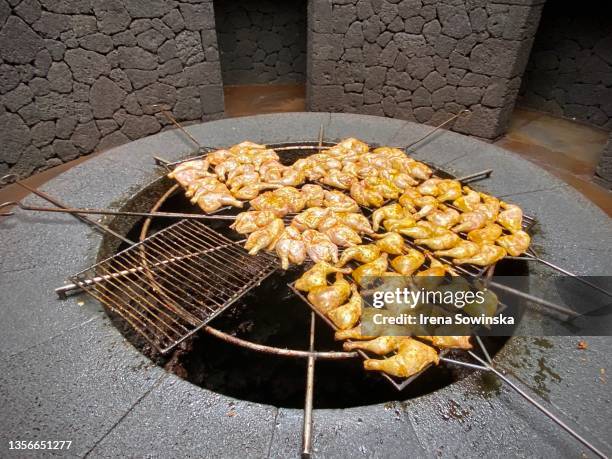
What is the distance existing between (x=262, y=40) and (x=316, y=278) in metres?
9.12

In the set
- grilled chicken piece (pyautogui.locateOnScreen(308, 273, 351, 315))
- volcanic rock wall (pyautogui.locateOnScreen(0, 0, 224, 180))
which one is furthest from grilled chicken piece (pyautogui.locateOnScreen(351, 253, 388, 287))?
volcanic rock wall (pyautogui.locateOnScreen(0, 0, 224, 180))

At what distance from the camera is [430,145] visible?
4.10 meters

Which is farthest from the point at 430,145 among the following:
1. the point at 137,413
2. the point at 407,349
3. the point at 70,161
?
the point at 70,161

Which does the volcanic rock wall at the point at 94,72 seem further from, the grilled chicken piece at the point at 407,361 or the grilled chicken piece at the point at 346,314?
the grilled chicken piece at the point at 407,361

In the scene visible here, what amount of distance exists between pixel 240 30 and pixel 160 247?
338 inches

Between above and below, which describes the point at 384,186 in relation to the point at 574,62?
below

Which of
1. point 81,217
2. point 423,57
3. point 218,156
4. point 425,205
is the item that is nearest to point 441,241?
point 425,205

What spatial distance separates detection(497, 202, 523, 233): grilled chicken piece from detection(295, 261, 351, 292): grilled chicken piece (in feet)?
4.59

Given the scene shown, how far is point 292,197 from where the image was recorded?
3225 millimetres

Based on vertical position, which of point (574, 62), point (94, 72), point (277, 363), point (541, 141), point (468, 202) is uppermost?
point (94, 72)

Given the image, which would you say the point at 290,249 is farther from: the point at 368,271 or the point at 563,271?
the point at 563,271

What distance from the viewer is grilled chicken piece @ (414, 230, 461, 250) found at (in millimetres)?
2744

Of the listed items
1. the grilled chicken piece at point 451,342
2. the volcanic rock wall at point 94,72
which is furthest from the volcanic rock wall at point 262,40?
the grilled chicken piece at point 451,342

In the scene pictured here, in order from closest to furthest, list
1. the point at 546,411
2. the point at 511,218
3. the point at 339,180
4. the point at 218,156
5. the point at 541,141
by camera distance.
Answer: the point at 546,411 < the point at 511,218 < the point at 339,180 < the point at 218,156 < the point at 541,141
